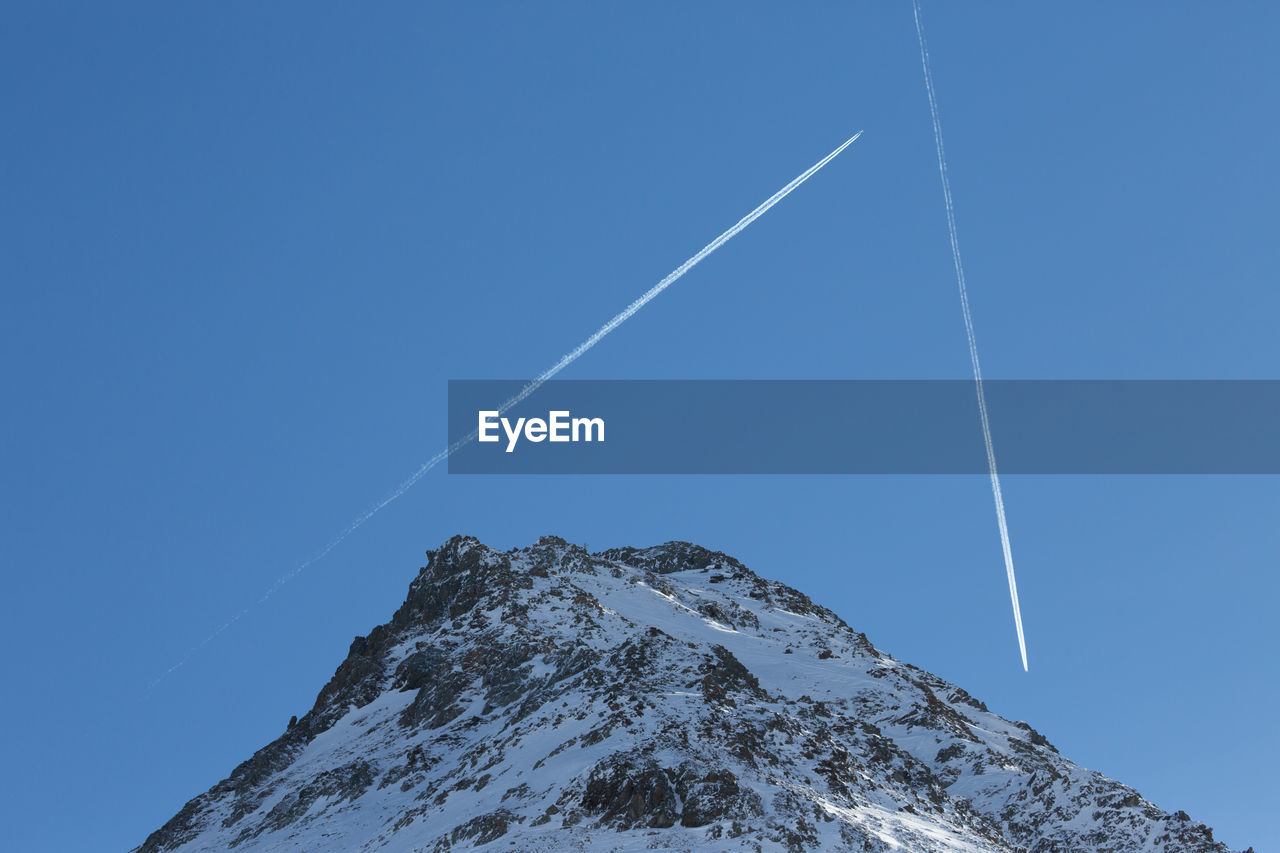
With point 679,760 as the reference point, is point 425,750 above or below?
above

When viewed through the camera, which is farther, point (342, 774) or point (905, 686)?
point (905, 686)

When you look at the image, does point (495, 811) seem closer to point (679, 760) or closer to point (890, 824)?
point (679, 760)

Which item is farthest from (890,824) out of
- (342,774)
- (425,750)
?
(342,774)

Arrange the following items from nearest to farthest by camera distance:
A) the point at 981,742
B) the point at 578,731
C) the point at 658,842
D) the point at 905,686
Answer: the point at 658,842 → the point at 578,731 → the point at 981,742 → the point at 905,686

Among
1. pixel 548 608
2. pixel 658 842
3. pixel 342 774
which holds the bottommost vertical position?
pixel 658 842

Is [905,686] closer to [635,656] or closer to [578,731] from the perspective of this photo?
[635,656]

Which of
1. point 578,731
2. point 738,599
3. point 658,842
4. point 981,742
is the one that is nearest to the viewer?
point 658,842
